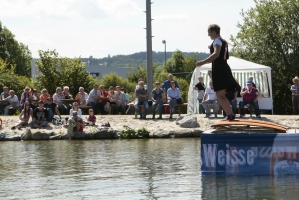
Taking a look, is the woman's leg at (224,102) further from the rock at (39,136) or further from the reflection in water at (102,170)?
the rock at (39,136)

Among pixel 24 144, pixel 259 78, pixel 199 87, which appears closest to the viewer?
pixel 24 144

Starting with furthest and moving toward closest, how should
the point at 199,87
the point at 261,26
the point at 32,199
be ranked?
the point at 261,26, the point at 199,87, the point at 32,199

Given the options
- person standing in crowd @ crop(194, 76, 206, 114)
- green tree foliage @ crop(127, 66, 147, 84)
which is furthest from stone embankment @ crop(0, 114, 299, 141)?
green tree foliage @ crop(127, 66, 147, 84)

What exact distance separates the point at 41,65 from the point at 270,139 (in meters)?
27.5

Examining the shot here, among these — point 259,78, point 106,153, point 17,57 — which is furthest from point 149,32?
point 17,57

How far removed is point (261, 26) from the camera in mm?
43719

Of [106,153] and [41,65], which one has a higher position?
[41,65]

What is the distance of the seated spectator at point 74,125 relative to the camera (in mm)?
25156

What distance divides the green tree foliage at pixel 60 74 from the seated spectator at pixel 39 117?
→ 1071cm

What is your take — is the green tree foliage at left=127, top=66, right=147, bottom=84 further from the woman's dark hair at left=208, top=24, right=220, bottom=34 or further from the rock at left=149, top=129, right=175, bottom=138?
the woman's dark hair at left=208, top=24, right=220, bottom=34

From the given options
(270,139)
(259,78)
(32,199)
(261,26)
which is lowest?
(32,199)

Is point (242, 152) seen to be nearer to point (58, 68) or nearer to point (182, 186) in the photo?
point (182, 186)

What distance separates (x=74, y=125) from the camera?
993 inches

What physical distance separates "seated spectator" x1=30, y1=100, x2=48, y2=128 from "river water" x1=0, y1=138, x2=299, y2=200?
5.61 meters
